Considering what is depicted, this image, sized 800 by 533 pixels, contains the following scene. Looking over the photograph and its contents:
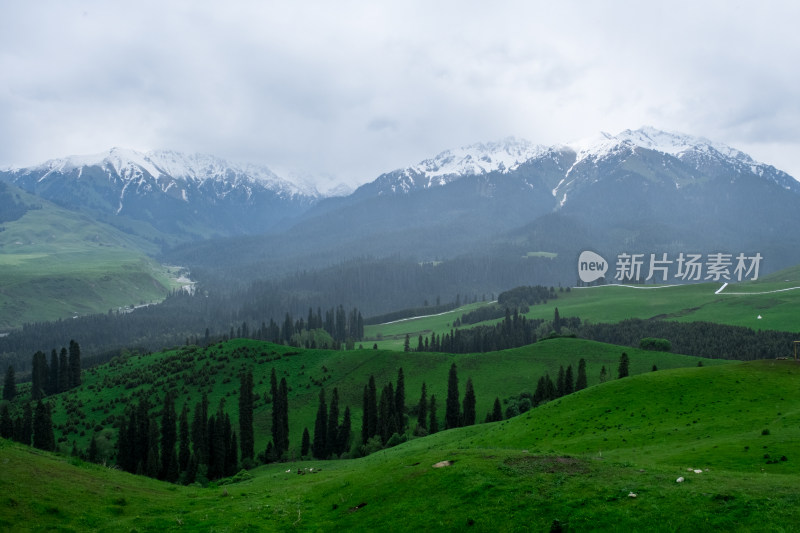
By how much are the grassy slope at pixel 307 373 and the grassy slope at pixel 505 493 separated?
9137cm

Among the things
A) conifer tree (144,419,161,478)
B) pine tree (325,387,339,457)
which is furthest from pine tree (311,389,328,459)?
conifer tree (144,419,161,478)

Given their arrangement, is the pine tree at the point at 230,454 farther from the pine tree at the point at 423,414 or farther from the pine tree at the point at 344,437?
the pine tree at the point at 423,414

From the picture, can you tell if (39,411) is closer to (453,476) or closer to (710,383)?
(453,476)

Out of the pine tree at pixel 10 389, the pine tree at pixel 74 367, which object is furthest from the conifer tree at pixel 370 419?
the pine tree at pixel 10 389

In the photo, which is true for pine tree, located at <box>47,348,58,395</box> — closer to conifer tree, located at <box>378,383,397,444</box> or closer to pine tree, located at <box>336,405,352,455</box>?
pine tree, located at <box>336,405,352,455</box>

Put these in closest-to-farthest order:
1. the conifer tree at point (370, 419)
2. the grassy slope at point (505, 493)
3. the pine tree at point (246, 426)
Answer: the grassy slope at point (505, 493), the pine tree at point (246, 426), the conifer tree at point (370, 419)

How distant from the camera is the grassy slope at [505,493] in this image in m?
25.5

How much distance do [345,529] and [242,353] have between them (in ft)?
515

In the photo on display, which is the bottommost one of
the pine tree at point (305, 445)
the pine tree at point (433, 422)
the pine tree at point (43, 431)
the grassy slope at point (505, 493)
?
the pine tree at point (305, 445)

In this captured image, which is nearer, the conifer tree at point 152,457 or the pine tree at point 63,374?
the conifer tree at point 152,457

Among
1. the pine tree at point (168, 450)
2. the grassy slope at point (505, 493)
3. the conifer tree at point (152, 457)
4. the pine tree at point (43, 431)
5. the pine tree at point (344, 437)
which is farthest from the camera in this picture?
the pine tree at point (344, 437)

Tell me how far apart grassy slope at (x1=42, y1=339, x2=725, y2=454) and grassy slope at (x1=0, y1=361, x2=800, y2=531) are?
3597 inches

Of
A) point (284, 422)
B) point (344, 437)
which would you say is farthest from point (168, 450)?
point (344, 437)

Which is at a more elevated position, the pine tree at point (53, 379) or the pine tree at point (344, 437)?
the pine tree at point (53, 379)
